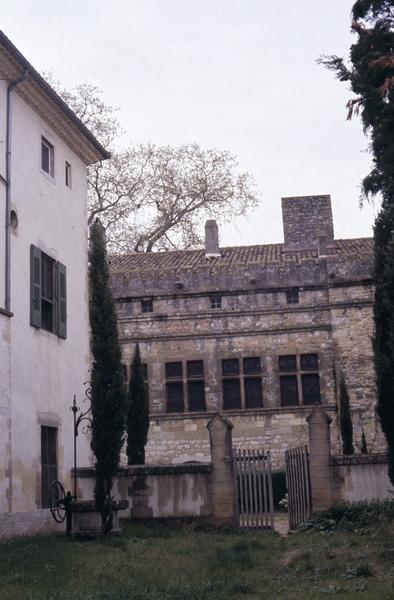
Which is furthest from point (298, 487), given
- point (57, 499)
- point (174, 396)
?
point (174, 396)

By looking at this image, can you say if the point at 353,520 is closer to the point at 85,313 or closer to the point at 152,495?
the point at 152,495

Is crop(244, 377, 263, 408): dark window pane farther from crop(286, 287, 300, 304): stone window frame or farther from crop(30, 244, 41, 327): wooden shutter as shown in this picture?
crop(30, 244, 41, 327): wooden shutter

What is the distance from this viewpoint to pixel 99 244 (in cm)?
1773

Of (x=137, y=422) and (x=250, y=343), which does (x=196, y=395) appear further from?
(x=137, y=422)

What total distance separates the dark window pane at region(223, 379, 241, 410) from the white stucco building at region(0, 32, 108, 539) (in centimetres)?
921

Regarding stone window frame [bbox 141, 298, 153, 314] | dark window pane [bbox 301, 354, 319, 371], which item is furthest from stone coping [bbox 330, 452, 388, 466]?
stone window frame [bbox 141, 298, 153, 314]

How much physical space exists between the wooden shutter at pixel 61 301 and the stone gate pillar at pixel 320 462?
596cm

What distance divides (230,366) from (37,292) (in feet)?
41.2

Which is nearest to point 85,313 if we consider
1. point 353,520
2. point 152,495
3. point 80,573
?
point 152,495

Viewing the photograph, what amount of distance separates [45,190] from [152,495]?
7.29m

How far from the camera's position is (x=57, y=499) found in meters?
17.0

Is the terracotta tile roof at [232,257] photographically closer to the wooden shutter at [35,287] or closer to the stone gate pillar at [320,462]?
the stone gate pillar at [320,462]

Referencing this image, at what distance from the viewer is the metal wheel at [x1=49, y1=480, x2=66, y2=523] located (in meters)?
17.0

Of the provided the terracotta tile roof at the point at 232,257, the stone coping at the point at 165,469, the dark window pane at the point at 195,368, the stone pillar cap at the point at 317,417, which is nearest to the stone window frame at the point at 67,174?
the stone coping at the point at 165,469
